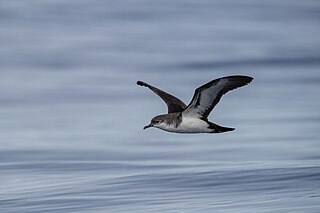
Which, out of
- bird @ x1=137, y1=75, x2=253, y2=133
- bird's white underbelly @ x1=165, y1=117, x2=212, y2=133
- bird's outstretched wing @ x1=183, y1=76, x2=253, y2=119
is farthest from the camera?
bird's white underbelly @ x1=165, y1=117, x2=212, y2=133

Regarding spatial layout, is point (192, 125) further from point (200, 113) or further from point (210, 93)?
point (210, 93)

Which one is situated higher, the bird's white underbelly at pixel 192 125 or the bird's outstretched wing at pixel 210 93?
the bird's outstretched wing at pixel 210 93

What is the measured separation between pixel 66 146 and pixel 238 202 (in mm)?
5542

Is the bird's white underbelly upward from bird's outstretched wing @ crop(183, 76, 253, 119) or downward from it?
downward

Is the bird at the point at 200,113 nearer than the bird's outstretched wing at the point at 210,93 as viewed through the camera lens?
No

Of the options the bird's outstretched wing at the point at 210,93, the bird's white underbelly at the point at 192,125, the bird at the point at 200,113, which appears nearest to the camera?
the bird's outstretched wing at the point at 210,93

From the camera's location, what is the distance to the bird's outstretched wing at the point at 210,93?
13602 millimetres

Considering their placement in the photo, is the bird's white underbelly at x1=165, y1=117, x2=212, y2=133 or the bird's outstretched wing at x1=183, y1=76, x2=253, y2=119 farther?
the bird's white underbelly at x1=165, y1=117, x2=212, y2=133

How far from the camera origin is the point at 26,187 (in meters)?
16.5

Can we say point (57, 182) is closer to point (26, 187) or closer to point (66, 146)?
point (26, 187)

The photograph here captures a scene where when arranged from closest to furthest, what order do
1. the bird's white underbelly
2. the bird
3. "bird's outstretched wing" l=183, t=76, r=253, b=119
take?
"bird's outstretched wing" l=183, t=76, r=253, b=119 < the bird < the bird's white underbelly

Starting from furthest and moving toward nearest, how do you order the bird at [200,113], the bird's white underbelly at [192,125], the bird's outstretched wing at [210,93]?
the bird's white underbelly at [192,125], the bird at [200,113], the bird's outstretched wing at [210,93]

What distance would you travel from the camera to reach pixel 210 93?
1409 cm

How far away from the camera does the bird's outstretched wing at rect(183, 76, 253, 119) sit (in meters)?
13.6
